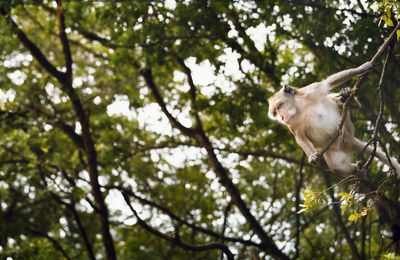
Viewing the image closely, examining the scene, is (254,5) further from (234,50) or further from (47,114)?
(47,114)

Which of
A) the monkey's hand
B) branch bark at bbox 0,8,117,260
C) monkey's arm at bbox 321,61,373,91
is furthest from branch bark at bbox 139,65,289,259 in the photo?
monkey's arm at bbox 321,61,373,91

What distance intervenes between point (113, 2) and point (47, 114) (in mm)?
1848

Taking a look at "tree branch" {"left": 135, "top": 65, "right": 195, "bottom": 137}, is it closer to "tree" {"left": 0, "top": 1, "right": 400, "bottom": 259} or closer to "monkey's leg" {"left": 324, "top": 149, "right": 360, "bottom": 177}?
"tree" {"left": 0, "top": 1, "right": 400, "bottom": 259}

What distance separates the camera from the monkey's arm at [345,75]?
9.44 feet

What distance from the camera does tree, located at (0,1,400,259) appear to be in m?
4.89

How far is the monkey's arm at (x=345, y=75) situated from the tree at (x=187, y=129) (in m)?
0.98

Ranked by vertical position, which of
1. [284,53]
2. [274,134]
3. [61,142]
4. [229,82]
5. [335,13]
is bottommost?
[274,134]

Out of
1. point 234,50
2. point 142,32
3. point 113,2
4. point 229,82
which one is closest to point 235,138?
point 229,82

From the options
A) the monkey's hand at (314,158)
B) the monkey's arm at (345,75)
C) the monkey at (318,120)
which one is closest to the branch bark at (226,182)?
the monkey at (318,120)

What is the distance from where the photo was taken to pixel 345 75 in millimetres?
3020

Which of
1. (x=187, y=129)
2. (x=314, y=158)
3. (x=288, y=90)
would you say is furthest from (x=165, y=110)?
(x=314, y=158)

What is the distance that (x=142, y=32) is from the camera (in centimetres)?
556

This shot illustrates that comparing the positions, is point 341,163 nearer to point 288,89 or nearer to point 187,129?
point 288,89

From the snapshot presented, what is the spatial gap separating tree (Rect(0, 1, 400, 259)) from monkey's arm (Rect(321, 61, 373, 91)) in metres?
0.98
